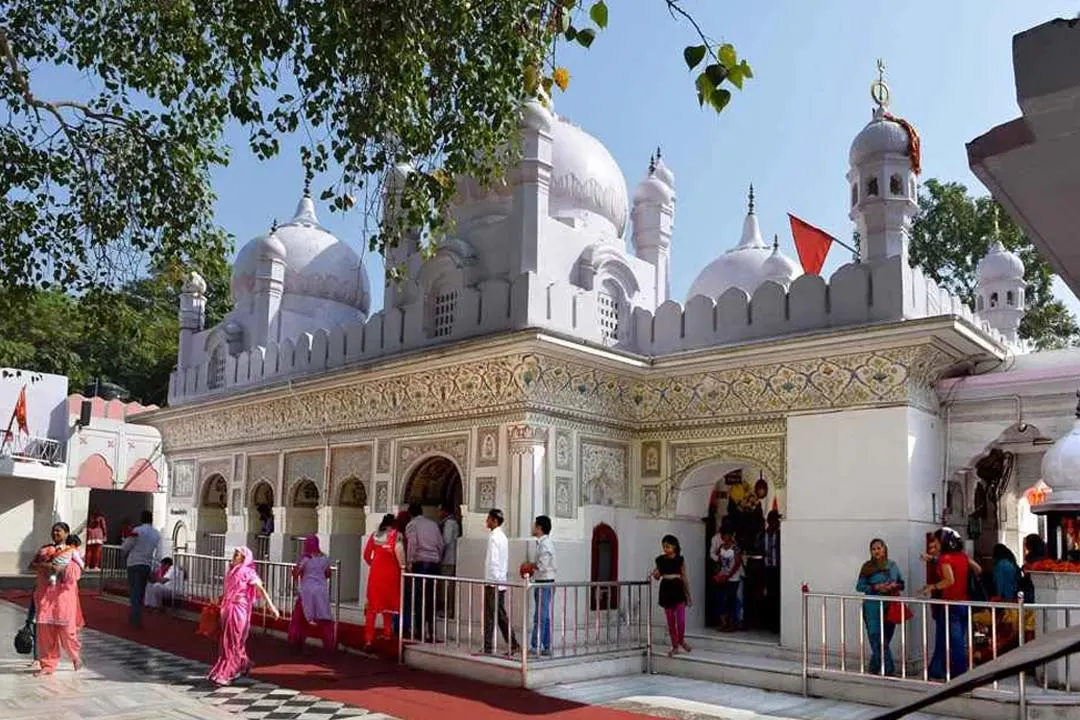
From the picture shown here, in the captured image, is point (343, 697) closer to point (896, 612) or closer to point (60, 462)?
point (896, 612)

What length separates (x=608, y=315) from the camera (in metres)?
10.2

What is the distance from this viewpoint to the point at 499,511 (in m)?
8.68

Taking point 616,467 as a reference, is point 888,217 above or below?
above

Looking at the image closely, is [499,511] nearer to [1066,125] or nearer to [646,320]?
[646,320]

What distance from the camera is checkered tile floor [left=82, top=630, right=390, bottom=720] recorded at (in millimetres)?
6738

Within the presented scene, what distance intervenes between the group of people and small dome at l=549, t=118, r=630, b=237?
17.6 feet

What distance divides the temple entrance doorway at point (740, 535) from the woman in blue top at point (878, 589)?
6.04 ft

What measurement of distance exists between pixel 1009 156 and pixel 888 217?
7.09 m

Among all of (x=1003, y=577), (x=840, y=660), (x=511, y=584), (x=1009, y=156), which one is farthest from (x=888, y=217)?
(x=1009, y=156)

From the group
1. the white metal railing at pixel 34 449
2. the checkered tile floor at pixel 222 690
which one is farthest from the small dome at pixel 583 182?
the white metal railing at pixel 34 449

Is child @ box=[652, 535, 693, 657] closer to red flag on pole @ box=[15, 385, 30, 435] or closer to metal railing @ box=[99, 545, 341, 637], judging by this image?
metal railing @ box=[99, 545, 341, 637]

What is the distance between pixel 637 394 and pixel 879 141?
3440 millimetres

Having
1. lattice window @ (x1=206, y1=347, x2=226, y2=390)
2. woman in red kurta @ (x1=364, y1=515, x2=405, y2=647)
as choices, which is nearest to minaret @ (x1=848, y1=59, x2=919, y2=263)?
woman in red kurta @ (x1=364, y1=515, x2=405, y2=647)

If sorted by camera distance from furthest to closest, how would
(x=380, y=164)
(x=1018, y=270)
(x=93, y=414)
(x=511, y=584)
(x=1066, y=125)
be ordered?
(x=93, y=414) → (x=1018, y=270) → (x=511, y=584) → (x=380, y=164) → (x=1066, y=125)
